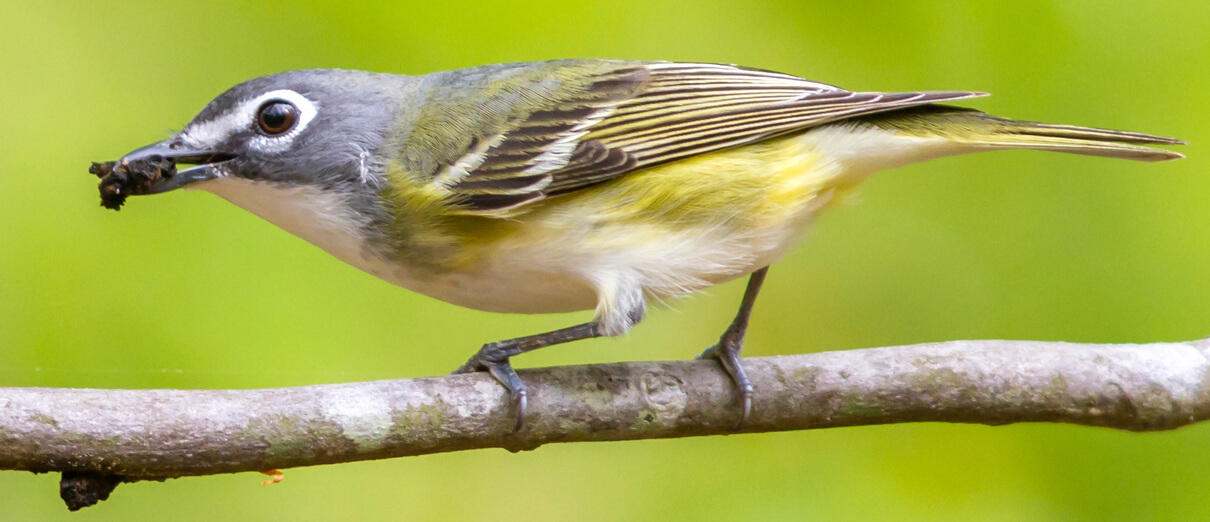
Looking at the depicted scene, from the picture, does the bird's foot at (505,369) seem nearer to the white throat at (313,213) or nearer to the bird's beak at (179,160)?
the white throat at (313,213)

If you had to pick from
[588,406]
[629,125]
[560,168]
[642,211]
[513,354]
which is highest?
[629,125]

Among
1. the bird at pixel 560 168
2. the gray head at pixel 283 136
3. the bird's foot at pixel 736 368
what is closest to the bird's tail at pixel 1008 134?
the bird at pixel 560 168

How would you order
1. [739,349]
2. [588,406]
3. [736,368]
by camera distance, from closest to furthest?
1. [588,406]
2. [736,368]
3. [739,349]

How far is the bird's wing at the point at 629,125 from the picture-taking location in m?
2.65

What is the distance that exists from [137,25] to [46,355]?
1223 millimetres

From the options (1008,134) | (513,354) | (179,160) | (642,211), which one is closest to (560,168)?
(642,211)

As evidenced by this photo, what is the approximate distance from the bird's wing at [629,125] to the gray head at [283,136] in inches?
10.4

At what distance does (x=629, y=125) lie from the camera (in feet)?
9.32

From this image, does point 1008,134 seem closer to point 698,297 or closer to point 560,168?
point 698,297

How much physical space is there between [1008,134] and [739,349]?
0.94m

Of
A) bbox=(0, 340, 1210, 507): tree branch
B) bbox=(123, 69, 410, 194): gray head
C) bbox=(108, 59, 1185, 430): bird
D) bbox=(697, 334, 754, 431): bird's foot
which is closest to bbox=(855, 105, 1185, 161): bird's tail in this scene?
bbox=(108, 59, 1185, 430): bird

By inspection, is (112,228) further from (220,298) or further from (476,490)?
(476,490)

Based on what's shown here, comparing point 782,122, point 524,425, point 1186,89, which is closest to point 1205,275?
point 1186,89

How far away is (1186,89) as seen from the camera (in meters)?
3.57
